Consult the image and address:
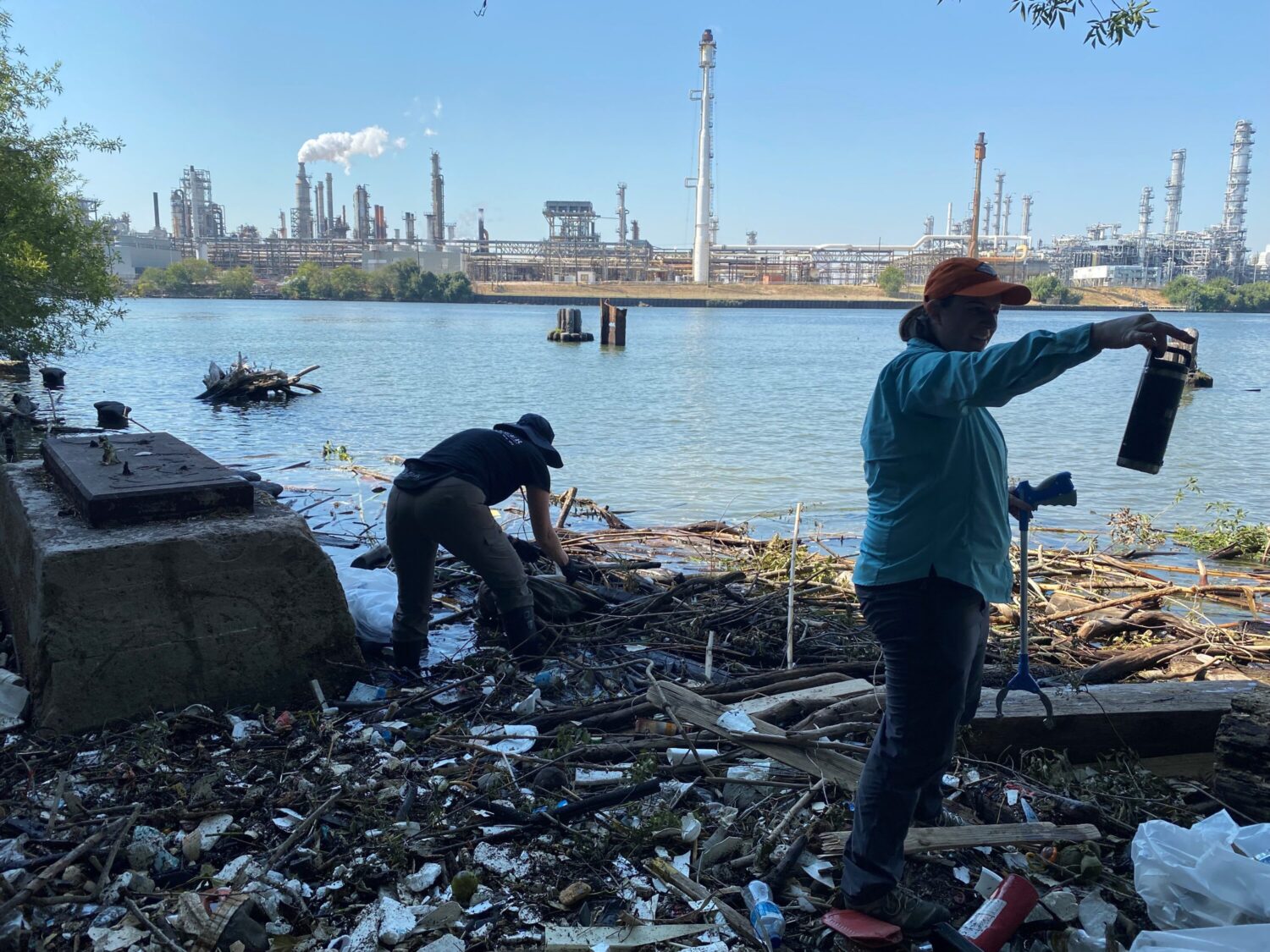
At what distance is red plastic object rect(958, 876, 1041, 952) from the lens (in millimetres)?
2830

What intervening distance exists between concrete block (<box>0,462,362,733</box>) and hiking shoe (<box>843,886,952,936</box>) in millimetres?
2943

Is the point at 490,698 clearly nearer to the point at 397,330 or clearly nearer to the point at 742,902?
the point at 742,902

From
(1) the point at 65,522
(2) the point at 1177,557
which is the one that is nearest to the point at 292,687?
(1) the point at 65,522

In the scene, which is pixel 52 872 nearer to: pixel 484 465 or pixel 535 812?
pixel 535 812

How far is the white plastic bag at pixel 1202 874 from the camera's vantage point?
103 inches

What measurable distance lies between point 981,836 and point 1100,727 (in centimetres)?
115

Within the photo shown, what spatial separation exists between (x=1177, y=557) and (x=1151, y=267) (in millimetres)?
203527

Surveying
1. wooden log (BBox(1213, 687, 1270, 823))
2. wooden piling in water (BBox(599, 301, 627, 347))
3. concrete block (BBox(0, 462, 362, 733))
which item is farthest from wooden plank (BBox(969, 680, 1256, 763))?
wooden piling in water (BBox(599, 301, 627, 347))

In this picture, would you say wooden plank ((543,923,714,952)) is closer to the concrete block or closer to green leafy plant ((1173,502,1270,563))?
the concrete block

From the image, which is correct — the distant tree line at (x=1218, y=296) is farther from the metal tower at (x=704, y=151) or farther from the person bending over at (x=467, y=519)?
the person bending over at (x=467, y=519)

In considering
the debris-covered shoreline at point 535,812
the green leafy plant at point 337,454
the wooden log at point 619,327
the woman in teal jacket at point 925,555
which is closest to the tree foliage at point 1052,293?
the wooden log at point 619,327

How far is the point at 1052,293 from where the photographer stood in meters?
126

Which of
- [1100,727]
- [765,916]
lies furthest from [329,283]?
[765,916]

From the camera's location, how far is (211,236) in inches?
7500
